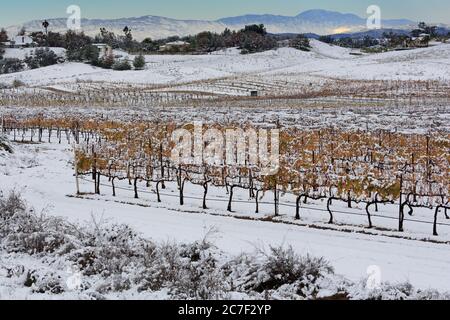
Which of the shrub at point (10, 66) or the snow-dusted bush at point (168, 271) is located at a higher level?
the shrub at point (10, 66)

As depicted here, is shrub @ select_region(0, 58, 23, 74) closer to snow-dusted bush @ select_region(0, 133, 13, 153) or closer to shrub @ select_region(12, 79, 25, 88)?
shrub @ select_region(12, 79, 25, 88)

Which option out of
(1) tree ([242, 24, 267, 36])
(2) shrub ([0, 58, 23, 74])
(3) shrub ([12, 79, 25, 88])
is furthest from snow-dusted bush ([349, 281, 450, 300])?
(1) tree ([242, 24, 267, 36])

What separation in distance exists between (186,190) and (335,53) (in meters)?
149

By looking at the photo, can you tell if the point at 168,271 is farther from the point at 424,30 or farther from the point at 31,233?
the point at 424,30

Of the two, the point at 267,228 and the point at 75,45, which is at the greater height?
the point at 75,45

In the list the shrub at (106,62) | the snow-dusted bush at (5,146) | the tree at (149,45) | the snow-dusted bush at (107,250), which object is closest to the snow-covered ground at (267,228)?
the snow-dusted bush at (107,250)

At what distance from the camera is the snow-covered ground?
37.1ft

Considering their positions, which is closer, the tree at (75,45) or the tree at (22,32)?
the tree at (75,45)

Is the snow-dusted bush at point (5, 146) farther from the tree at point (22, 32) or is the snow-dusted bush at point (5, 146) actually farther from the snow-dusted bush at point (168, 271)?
the tree at point (22, 32)

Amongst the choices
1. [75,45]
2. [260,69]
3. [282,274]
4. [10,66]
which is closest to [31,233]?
[282,274]

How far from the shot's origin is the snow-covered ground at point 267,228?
37.1 ft

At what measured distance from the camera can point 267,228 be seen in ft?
47.5

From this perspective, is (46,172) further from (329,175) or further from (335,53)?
(335,53)

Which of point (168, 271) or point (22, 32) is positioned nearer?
point (168, 271)
